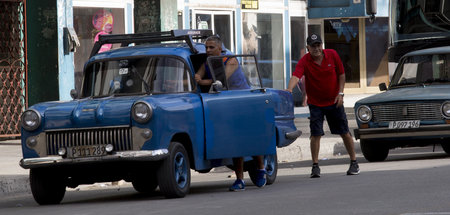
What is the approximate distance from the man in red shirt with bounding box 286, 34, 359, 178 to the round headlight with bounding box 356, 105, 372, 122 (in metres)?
2.67

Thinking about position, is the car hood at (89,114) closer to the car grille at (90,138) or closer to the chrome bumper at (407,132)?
the car grille at (90,138)

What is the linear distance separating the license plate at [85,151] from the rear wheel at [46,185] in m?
0.54

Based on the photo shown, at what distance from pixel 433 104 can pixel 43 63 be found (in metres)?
7.31

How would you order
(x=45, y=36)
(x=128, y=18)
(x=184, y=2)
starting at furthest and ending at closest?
(x=184, y=2) < (x=128, y=18) < (x=45, y=36)

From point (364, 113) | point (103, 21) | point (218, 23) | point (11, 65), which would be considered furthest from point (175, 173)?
point (218, 23)

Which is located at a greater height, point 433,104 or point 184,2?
point 184,2

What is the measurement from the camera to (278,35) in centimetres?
3447

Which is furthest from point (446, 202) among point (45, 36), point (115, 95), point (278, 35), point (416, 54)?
point (278, 35)

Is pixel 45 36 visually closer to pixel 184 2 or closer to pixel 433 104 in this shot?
pixel 433 104

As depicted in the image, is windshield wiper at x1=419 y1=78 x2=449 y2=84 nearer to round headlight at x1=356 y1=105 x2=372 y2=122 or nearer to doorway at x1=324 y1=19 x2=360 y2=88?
round headlight at x1=356 y1=105 x2=372 y2=122

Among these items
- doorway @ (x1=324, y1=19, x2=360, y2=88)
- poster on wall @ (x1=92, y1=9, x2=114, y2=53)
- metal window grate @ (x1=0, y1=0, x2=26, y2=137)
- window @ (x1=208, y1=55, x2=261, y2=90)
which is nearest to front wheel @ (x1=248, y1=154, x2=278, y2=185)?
window @ (x1=208, y1=55, x2=261, y2=90)

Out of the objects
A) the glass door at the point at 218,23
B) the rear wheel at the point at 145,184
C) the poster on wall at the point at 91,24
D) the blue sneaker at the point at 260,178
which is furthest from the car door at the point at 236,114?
the glass door at the point at 218,23

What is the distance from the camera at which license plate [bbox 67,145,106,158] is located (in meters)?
10.7

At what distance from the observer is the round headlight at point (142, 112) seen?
10.6m
